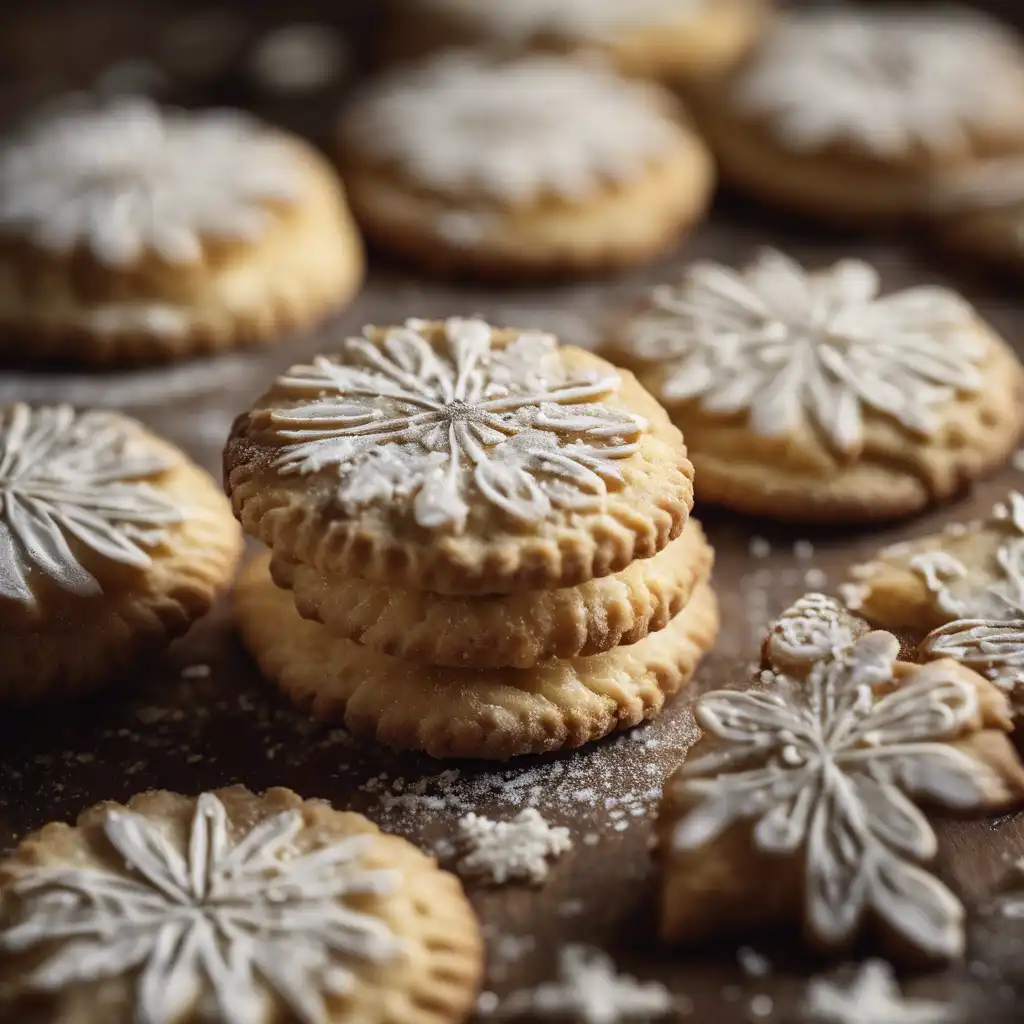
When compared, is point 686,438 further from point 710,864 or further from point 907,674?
point 710,864

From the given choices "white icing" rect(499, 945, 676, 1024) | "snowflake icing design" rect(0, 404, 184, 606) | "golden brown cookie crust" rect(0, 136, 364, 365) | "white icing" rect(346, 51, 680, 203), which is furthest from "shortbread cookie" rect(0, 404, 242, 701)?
"white icing" rect(346, 51, 680, 203)

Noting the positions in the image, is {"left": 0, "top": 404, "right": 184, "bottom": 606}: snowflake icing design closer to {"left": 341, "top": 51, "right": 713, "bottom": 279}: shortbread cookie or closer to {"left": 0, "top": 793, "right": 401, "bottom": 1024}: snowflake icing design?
{"left": 0, "top": 793, "right": 401, "bottom": 1024}: snowflake icing design

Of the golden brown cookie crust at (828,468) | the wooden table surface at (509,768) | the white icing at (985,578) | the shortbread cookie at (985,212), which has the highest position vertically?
the shortbread cookie at (985,212)

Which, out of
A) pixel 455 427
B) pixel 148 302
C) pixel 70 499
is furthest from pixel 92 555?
pixel 148 302

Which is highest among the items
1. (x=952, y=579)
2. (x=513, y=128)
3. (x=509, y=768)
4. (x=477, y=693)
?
(x=513, y=128)

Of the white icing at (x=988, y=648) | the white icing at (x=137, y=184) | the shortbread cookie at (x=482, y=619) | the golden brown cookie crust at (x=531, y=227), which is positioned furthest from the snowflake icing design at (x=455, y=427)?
the golden brown cookie crust at (x=531, y=227)

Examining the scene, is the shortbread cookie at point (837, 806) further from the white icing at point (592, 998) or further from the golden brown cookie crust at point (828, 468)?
the golden brown cookie crust at point (828, 468)

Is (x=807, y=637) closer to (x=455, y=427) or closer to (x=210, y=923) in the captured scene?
(x=455, y=427)
